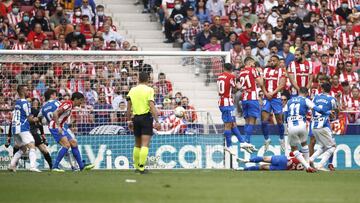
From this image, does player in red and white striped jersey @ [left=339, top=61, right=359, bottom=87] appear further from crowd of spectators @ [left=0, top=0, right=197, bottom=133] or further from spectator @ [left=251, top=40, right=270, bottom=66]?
crowd of spectators @ [left=0, top=0, right=197, bottom=133]

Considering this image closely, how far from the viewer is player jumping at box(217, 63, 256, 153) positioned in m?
27.0

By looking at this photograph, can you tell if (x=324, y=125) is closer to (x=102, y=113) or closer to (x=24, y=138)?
(x=102, y=113)

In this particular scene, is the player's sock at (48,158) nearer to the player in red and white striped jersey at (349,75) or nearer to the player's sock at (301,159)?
the player's sock at (301,159)

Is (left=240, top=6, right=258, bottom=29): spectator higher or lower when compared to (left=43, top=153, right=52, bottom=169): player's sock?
higher

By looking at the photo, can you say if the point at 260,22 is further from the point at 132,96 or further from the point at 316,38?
the point at 132,96

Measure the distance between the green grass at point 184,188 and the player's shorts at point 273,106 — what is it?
450cm

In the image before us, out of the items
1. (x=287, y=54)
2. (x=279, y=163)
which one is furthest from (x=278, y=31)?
(x=279, y=163)

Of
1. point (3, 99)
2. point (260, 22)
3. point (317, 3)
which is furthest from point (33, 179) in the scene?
point (317, 3)

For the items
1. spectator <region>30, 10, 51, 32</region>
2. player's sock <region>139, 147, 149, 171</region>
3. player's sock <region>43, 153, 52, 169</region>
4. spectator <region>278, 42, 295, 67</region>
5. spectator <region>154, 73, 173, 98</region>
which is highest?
spectator <region>30, 10, 51, 32</region>

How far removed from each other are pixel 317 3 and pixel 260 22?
9.17 ft

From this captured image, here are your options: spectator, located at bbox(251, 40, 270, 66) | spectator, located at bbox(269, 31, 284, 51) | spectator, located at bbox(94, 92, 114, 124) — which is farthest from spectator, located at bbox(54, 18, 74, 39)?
spectator, located at bbox(269, 31, 284, 51)

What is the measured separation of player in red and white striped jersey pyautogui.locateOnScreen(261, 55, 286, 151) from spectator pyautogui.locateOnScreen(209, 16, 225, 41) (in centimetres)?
540

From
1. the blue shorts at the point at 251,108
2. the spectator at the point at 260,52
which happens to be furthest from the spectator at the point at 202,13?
the blue shorts at the point at 251,108

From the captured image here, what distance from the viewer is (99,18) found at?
3425 centimetres
